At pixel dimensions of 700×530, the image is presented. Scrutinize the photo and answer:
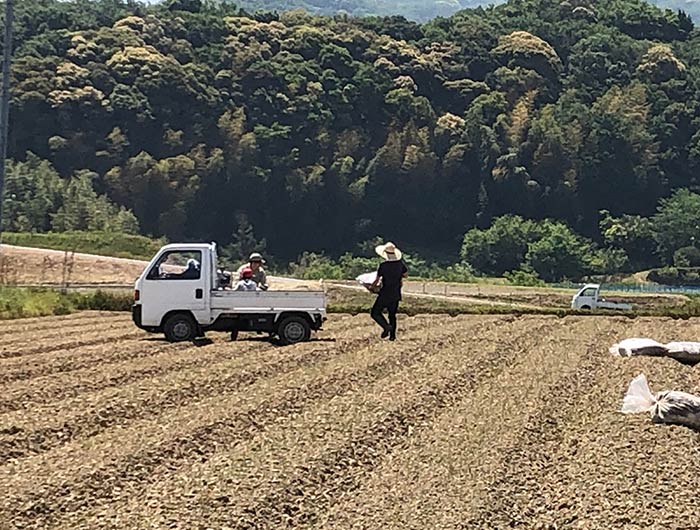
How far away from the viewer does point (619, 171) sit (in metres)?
79.1

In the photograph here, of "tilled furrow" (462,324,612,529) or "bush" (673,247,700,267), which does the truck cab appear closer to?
"tilled furrow" (462,324,612,529)

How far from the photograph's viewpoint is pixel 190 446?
8.75 m

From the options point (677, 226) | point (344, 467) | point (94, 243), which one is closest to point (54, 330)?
point (344, 467)

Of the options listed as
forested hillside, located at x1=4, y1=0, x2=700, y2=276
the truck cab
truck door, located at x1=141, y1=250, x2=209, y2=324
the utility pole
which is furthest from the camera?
forested hillside, located at x1=4, y1=0, x2=700, y2=276

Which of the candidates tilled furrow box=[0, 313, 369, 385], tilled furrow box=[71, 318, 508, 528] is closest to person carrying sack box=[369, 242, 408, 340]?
tilled furrow box=[0, 313, 369, 385]

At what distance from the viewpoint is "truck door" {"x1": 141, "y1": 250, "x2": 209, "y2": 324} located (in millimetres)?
17188

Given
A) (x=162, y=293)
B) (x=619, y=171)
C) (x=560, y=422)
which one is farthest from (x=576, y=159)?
(x=560, y=422)

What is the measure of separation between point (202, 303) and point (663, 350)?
680cm

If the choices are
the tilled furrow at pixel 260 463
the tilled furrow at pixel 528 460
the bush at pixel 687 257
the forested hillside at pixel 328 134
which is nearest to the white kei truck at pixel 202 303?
the tilled furrow at pixel 260 463

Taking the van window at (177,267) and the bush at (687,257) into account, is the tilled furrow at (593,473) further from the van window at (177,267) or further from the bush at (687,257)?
the bush at (687,257)

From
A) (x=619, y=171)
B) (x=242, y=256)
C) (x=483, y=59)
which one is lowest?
(x=242, y=256)

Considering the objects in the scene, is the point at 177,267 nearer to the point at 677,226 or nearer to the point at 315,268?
the point at 315,268

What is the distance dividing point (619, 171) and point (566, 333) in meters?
60.5

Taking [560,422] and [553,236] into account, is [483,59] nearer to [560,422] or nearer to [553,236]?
[553,236]
